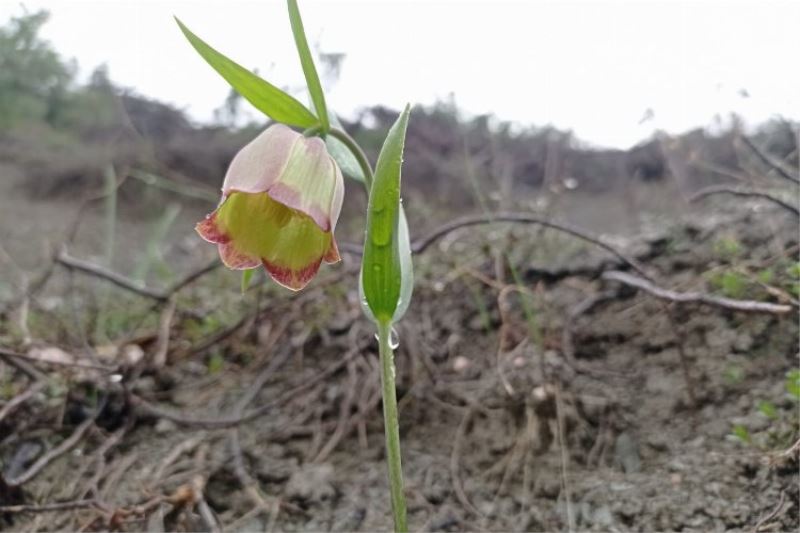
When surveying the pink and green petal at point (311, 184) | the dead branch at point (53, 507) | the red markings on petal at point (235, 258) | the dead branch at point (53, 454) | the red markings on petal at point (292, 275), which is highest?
the pink and green petal at point (311, 184)

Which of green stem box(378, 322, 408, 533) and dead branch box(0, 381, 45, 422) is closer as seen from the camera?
green stem box(378, 322, 408, 533)

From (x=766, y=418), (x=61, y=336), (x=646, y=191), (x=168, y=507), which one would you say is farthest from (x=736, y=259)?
(x=646, y=191)

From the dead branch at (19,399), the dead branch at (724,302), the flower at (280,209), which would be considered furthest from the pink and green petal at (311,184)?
the dead branch at (19,399)

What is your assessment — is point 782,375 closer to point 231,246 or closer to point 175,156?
point 231,246

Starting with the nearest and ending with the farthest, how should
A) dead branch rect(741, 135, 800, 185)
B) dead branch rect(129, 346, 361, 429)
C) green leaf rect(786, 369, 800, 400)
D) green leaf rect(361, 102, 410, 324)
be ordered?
green leaf rect(361, 102, 410, 324)
green leaf rect(786, 369, 800, 400)
dead branch rect(741, 135, 800, 185)
dead branch rect(129, 346, 361, 429)

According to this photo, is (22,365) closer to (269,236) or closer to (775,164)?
(269,236)

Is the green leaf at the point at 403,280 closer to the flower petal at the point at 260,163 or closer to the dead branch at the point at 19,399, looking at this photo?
the flower petal at the point at 260,163

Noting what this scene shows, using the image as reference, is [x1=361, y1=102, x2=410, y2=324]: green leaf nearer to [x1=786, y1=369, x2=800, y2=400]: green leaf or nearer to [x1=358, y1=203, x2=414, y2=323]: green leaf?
[x1=358, y1=203, x2=414, y2=323]: green leaf

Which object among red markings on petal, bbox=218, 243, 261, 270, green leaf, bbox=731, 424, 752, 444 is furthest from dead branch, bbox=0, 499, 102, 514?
green leaf, bbox=731, 424, 752, 444
